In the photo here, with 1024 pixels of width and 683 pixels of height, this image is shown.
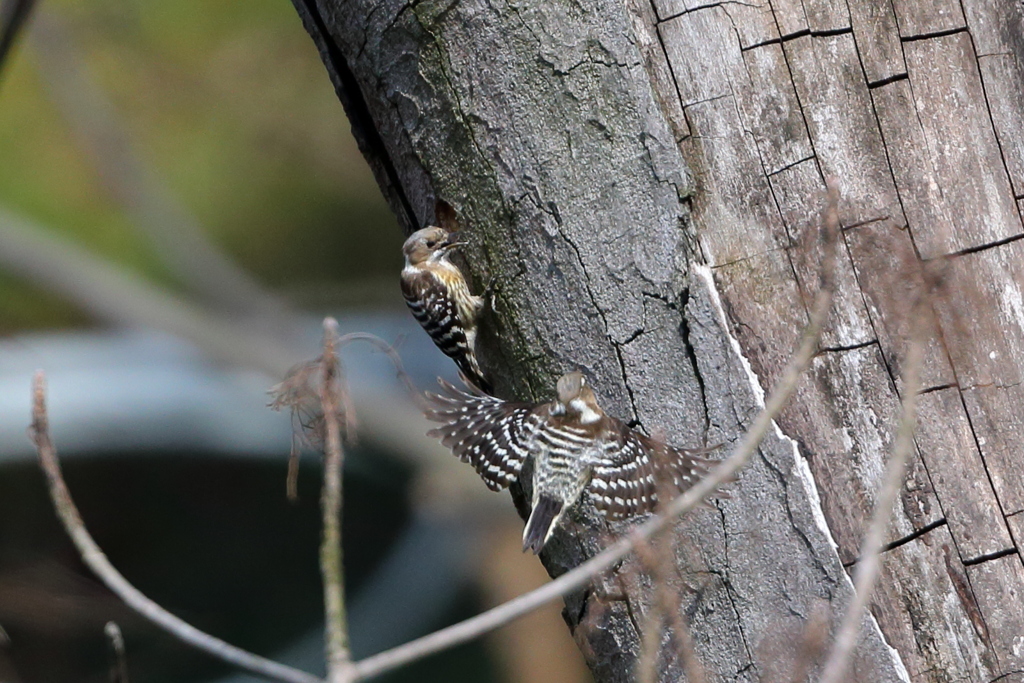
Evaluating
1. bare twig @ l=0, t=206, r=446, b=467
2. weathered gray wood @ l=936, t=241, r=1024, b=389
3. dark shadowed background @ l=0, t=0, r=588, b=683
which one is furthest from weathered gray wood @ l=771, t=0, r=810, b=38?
dark shadowed background @ l=0, t=0, r=588, b=683

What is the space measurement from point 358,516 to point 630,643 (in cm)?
535

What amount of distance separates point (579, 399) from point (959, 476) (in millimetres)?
664

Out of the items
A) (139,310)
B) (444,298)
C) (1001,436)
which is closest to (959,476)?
(1001,436)

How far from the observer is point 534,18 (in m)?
1.92

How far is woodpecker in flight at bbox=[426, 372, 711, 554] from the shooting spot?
1878 millimetres

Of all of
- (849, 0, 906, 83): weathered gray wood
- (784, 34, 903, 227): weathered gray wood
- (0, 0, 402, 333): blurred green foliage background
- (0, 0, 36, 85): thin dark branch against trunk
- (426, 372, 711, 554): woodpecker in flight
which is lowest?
(426, 372, 711, 554): woodpecker in flight

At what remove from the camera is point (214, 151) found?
26.3 ft

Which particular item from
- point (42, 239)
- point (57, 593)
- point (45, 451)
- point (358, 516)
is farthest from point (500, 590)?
point (45, 451)

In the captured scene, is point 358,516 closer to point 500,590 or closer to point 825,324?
point 500,590

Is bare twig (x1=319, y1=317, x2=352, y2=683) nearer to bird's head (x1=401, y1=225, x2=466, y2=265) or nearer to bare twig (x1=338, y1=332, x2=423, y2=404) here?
bare twig (x1=338, y1=332, x2=423, y2=404)

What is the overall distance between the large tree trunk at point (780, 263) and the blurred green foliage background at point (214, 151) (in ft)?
17.8

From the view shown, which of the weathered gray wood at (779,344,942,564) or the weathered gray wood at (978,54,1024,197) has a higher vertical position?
the weathered gray wood at (978,54,1024,197)

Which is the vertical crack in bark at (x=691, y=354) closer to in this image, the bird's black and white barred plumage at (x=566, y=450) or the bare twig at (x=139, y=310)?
the bird's black and white barred plumage at (x=566, y=450)

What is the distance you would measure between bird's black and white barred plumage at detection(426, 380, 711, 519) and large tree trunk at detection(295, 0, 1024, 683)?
6cm
